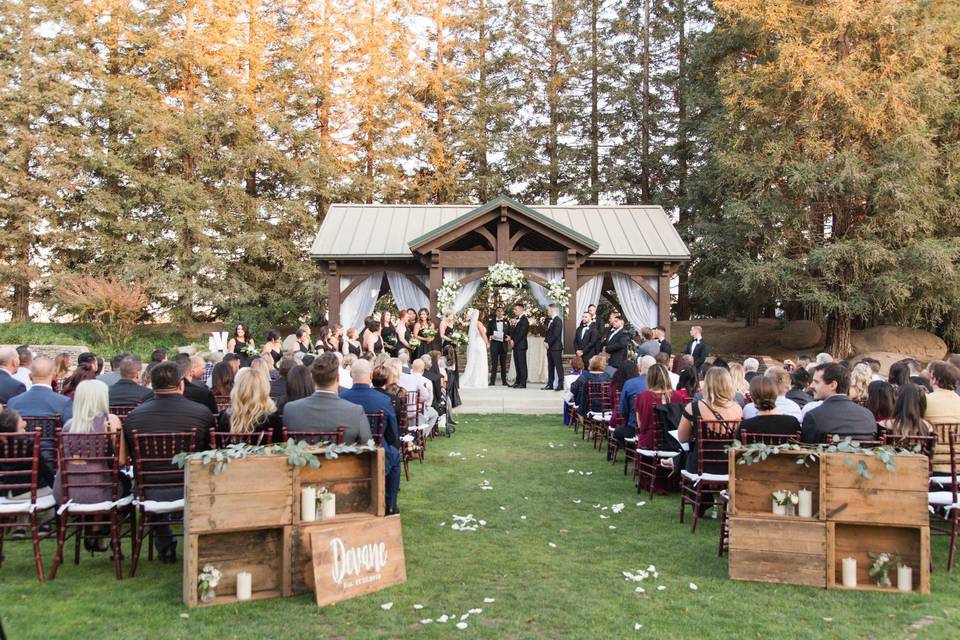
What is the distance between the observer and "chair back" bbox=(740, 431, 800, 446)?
510 cm

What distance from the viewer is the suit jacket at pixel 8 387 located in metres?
6.61

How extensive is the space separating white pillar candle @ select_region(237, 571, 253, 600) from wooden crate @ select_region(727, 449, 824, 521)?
2.99 meters

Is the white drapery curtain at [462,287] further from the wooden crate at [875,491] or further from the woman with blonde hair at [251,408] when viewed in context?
the wooden crate at [875,491]

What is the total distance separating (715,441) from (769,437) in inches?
20.3

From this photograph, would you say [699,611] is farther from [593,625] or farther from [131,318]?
[131,318]

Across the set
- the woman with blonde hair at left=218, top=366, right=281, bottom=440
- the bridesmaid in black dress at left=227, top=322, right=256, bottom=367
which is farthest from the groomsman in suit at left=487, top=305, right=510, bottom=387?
the woman with blonde hair at left=218, top=366, right=281, bottom=440

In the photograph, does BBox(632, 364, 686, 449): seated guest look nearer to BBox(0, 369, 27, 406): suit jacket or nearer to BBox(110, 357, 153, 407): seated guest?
BBox(110, 357, 153, 407): seated guest

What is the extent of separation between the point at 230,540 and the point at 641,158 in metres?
27.1

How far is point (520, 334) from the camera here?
15.4 meters

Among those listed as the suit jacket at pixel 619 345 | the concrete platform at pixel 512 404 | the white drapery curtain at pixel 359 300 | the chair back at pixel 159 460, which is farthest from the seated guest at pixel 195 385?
the white drapery curtain at pixel 359 300

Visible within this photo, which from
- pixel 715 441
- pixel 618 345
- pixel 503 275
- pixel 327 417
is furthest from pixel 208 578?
pixel 503 275

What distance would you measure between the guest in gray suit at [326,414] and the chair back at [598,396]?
17.6 feet

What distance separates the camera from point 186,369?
6.85 m

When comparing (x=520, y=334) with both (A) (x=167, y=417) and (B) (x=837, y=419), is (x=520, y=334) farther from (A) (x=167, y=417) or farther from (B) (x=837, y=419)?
(A) (x=167, y=417)
